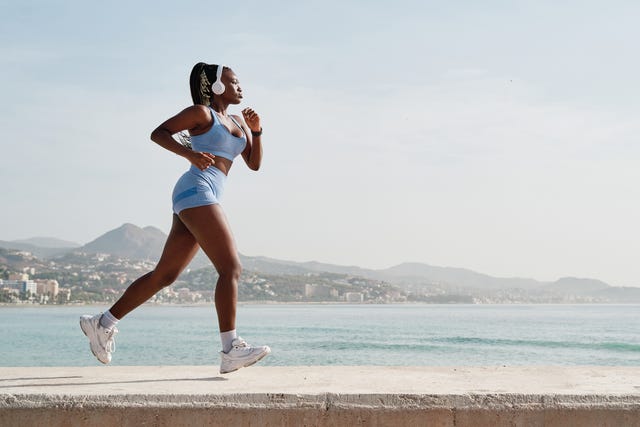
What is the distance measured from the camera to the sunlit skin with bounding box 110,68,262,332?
529cm

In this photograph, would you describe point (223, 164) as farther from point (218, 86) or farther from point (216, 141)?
point (218, 86)

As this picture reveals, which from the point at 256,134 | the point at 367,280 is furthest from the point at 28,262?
the point at 256,134

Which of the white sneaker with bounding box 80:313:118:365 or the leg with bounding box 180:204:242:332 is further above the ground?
the leg with bounding box 180:204:242:332

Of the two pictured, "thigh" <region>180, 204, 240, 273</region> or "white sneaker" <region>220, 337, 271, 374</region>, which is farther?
"thigh" <region>180, 204, 240, 273</region>

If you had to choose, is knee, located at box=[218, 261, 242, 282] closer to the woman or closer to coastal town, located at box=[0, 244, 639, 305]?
the woman

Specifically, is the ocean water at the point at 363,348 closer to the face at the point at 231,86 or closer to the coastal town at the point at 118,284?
the face at the point at 231,86

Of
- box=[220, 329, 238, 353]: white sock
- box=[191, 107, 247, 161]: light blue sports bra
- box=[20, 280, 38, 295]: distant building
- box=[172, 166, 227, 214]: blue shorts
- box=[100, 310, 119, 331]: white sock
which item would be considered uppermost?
box=[20, 280, 38, 295]: distant building

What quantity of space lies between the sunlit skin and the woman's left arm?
18 cm

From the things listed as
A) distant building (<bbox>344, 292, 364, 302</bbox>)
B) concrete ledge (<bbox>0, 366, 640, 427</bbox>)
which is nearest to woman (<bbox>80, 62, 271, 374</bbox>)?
concrete ledge (<bbox>0, 366, 640, 427</bbox>)

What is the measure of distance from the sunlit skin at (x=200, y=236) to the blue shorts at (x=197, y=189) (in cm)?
4

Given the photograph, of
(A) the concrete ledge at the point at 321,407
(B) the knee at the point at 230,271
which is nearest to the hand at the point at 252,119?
(B) the knee at the point at 230,271

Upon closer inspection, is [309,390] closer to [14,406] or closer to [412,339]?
[14,406]

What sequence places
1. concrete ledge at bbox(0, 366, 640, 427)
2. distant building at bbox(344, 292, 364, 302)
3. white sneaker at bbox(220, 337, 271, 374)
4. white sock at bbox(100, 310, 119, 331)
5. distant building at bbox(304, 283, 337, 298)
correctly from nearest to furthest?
concrete ledge at bbox(0, 366, 640, 427) < white sneaker at bbox(220, 337, 271, 374) < white sock at bbox(100, 310, 119, 331) < distant building at bbox(304, 283, 337, 298) < distant building at bbox(344, 292, 364, 302)

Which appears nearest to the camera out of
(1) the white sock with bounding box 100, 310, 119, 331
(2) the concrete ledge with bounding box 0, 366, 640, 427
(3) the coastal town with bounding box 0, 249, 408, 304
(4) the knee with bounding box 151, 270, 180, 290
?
(2) the concrete ledge with bounding box 0, 366, 640, 427
